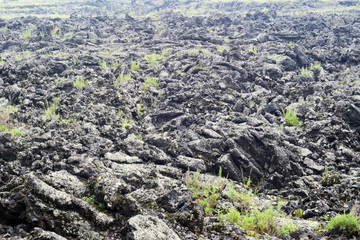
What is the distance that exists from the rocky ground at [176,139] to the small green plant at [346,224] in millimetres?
101

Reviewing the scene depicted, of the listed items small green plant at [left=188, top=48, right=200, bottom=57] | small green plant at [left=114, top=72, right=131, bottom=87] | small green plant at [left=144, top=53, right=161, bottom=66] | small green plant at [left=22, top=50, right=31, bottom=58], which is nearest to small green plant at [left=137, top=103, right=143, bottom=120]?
small green plant at [left=114, top=72, right=131, bottom=87]

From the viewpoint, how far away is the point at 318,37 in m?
24.3

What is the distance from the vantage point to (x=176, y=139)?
9.91 meters

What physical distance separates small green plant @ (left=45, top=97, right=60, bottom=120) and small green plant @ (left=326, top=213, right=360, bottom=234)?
10.1 meters

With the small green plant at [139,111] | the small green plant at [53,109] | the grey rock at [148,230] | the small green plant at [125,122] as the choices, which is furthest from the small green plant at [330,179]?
the small green plant at [53,109]

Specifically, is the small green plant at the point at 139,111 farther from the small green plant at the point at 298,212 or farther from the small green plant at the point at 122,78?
the small green plant at the point at 298,212

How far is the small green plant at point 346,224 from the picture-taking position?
14.4 ft

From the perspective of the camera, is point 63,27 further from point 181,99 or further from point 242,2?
point 242,2

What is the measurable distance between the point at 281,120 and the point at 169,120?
4986mm

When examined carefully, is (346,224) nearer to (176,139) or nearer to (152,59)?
(176,139)

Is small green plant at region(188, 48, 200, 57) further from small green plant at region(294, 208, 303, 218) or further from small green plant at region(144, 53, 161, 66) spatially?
small green plant at region(294, 208, 303, 218)

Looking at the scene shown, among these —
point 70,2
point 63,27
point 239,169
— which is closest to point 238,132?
point 239,169

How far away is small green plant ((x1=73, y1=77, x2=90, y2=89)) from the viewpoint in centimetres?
1383

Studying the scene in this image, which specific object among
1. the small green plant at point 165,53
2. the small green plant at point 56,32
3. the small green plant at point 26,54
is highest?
the small green plant at point 56,32
